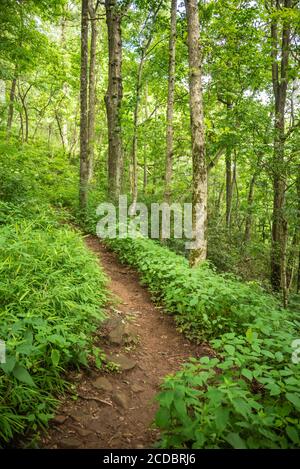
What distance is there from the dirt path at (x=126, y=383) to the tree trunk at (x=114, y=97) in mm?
6686

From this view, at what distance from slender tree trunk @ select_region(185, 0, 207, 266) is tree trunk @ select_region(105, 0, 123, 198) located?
5067 millimetres

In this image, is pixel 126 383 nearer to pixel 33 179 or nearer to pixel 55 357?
pixel 55 357

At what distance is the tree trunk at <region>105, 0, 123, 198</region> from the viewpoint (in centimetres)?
1145

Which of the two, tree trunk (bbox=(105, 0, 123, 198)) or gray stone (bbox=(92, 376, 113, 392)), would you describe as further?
tree trunk (bbox=(105, 0, 123, 198))

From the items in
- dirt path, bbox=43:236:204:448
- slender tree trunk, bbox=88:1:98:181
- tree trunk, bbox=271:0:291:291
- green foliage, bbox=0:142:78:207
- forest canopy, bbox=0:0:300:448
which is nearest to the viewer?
dirt path, bbox=43:236:204:448

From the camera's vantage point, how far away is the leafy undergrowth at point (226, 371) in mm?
2338

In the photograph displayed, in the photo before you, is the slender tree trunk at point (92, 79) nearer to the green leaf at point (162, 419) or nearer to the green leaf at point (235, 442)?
the green leaf at point (162, 419)

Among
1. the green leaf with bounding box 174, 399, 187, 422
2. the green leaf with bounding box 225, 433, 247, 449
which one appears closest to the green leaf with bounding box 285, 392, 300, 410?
the green leaf with bounding box 225, 433, 247, 449

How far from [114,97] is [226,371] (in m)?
11.1

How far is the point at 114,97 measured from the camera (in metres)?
11.8

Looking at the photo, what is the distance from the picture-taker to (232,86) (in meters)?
10.7

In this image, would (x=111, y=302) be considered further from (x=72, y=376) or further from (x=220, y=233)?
(x=220, y=233)

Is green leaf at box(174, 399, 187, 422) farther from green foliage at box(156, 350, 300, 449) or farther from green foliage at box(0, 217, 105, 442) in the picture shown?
green foliage at box(0, 217, 105, 442)
